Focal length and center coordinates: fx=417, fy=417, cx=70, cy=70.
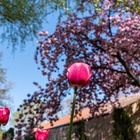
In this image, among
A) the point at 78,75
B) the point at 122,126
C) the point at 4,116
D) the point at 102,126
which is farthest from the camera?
the point at 102,126

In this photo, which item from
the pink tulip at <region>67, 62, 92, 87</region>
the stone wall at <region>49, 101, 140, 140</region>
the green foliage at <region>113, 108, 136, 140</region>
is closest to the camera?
the pink tulip at <region>67, 62, 92, 87</region>

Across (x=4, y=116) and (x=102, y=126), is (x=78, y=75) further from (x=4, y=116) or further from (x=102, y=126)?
(x=102, y=126)

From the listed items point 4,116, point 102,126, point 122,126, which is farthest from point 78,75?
point 102,126

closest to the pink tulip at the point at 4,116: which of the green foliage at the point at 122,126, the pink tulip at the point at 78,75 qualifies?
the pink tulip at the point at 78,75

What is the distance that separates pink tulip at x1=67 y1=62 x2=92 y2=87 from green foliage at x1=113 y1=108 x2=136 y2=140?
14709mm

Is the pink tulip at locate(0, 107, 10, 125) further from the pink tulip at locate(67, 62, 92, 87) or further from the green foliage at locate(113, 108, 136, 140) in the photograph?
the green foliage at locate(113, 108, 136, 140)

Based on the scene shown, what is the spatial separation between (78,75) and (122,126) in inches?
597

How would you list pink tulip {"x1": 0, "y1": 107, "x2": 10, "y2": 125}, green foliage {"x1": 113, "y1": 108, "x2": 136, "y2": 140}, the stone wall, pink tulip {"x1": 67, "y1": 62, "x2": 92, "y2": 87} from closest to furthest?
pink tulip {"x1": 67, "y1": 62, "x2": 92, "y2": 87}, pink tulip {"x1": 0, "y1": 107, "x2": 10, "y2": 125}, green foliage {"x1": 113, "y1": 108, "x2": 136, "y2": 140}, the stone wall

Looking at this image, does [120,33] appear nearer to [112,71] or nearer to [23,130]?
[112,71]

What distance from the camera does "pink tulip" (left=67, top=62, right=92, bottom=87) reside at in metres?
3.24

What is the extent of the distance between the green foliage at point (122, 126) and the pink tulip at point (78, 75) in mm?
14709

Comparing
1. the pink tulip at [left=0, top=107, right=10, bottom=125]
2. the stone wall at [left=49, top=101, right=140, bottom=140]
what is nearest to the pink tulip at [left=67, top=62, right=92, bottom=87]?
the pink tulip at [left=0, top=107, right=10, bottom=125]

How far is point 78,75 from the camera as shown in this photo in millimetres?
3281

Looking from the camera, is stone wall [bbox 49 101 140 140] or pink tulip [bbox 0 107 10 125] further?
stone wall [bbox 49 101 140 140]
